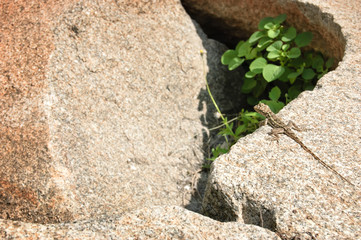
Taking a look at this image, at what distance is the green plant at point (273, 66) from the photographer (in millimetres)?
3463

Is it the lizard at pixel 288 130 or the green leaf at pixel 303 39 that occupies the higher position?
the green leaf at pixel 303 39

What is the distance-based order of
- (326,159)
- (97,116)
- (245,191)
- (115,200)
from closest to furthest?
(245,191) < (326,159) < (115,200) < (97,116)

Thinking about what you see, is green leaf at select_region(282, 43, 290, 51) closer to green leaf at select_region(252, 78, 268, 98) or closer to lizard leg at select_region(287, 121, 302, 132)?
green leaf at select_region(252, 78, 268, 98)

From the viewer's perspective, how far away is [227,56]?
3.88 metres

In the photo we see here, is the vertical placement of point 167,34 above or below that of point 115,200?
above

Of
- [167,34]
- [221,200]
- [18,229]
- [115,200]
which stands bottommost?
[115,200]

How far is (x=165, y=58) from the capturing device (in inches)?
142

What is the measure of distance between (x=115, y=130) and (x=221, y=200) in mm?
1159

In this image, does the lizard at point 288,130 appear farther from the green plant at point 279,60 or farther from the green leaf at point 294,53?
the green leaf at point 294,53

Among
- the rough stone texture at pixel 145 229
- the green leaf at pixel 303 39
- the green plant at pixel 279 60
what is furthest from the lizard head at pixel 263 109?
the rough stone texture at pixel 145 229

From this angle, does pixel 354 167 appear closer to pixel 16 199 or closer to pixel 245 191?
pixel 245 191

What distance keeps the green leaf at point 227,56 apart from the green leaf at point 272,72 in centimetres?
46

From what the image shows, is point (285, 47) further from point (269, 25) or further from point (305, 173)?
point (305, 173)

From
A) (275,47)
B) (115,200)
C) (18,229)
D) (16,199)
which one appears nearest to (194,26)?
(275,47)
